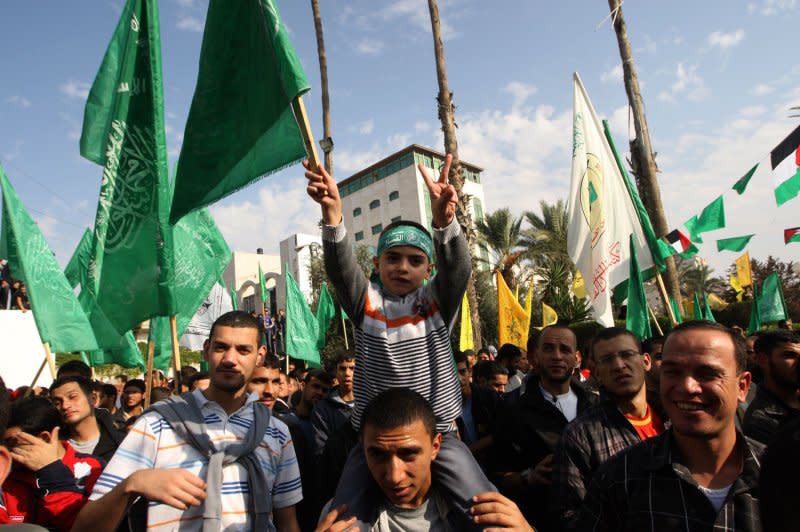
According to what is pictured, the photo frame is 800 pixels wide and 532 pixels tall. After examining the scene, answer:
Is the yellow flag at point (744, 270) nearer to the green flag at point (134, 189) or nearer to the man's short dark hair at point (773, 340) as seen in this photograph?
the man's short dark hair at point (773, 340)

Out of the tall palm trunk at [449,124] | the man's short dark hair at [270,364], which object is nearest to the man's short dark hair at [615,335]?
the man's short dark hair at [270,364]

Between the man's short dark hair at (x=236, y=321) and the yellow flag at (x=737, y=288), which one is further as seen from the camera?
the yellow flag at (x=737, y=288)

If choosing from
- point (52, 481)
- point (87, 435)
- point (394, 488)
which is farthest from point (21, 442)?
point (394, 488)

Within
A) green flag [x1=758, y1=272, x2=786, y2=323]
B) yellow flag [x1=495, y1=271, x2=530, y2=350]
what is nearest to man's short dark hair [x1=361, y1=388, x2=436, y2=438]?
yellow flag [x1=495, y1=271, x2=530, y2=350]

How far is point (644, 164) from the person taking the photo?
9297 millimetres

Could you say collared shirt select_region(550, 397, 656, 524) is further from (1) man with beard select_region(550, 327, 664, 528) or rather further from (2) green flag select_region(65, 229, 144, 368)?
(2) green flag select_region(65, 229, 144, 368)

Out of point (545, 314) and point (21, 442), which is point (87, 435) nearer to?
point (21, 442)

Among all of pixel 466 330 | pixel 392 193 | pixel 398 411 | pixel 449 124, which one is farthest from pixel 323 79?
pixel 392 193

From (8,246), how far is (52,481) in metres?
4.53

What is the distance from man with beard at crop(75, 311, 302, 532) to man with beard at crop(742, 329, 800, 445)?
2.90 metres

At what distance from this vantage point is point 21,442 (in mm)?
2744

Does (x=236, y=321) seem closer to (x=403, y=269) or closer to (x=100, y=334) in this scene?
(x=403, y=269)

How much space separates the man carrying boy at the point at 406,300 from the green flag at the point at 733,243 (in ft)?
35.8

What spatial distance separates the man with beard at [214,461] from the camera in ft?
6.38
